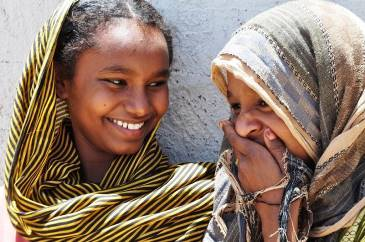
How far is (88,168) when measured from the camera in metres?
2.73

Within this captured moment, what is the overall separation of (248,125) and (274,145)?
97 mm

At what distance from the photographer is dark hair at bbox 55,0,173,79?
253cm

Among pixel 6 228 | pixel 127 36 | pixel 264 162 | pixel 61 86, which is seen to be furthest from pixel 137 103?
pixel 6 228

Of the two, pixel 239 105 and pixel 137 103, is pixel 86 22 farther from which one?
pixel 239 105

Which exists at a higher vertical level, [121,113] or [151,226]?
[121,113]

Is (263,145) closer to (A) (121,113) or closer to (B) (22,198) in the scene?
(A) (121,113)

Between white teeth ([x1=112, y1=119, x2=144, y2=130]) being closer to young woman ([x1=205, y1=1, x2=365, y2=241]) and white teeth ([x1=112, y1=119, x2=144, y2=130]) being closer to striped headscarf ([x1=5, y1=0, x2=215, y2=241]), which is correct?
striped headscarf ([x1=5, y1=0, x2=215, y2=241])

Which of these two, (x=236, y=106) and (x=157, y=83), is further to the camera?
(x=157, y=83)

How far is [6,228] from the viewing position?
269 cm

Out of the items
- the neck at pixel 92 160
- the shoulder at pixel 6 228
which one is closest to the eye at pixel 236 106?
the neck at pixel 92 160

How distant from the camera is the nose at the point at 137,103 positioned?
2449mm

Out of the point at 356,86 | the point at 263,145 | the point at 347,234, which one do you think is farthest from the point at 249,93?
the point at 347,234

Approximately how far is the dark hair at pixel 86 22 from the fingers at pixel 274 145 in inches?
28.9

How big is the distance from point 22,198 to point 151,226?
1.61ft
